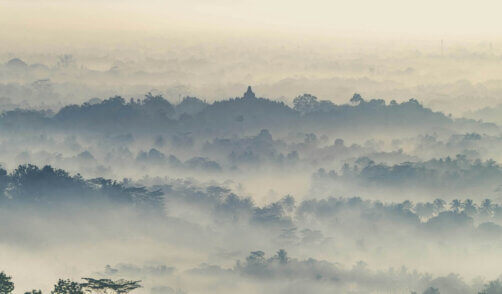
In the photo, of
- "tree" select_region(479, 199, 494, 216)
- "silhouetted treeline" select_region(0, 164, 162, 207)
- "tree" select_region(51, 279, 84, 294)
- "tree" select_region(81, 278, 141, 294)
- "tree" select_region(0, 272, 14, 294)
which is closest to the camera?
"tree" select_region(0, 272, 14, 294)

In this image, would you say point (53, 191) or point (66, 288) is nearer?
point (66, 288)

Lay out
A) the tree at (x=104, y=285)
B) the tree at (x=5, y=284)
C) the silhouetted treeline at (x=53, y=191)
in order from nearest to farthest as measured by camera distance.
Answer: the tree at (x=5, y=284)
the tree at (x=104, y=285)
the silhouetted treeline at (x=53, y=191)

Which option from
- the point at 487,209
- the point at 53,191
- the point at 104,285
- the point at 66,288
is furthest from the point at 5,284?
the point at 487,209

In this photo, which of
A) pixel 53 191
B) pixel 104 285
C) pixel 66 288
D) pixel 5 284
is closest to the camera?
pixel 5 284

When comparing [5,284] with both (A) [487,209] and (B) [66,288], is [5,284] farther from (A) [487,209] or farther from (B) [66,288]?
(A) [487,209]

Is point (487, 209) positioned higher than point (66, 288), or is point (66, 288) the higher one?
point (487, 209)

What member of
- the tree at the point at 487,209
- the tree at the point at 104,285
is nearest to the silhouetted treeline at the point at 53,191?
the tree at the point at 487,209

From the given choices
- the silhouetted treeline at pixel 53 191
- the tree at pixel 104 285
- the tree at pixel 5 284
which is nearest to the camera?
the tree at pixel 5 284

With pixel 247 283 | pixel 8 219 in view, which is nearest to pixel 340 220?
pixel 247 283

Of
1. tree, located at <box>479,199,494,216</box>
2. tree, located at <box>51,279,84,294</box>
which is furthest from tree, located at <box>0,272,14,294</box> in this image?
tree, located at <box>479,199,494,216</box>

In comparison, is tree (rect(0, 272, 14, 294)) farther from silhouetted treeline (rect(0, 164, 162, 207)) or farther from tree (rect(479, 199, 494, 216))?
tree (rect(479, 199, 494, 216))

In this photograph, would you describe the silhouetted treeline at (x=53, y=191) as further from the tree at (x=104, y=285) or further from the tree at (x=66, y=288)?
the tree at (x=66, y=288)
